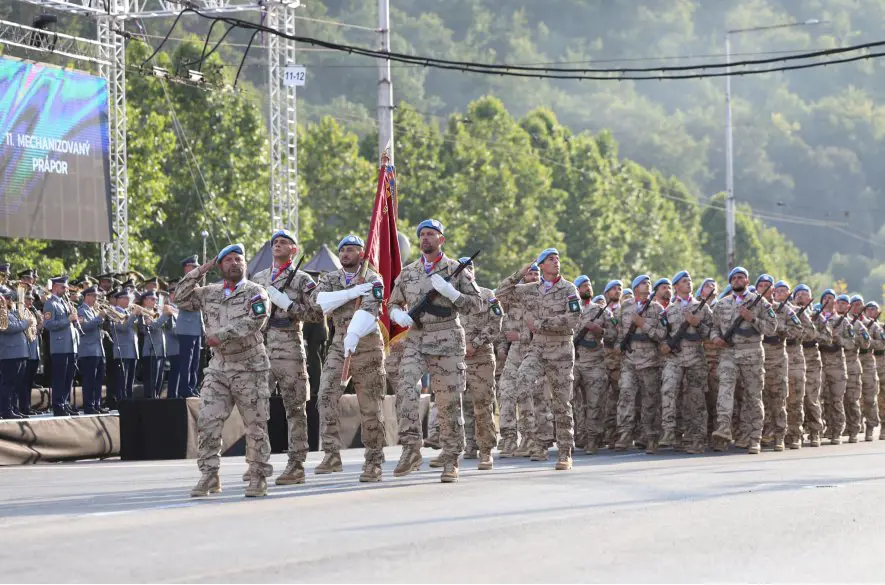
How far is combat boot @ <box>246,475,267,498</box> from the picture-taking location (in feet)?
40.7

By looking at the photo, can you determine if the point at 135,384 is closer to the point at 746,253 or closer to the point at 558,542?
the point at 558,542

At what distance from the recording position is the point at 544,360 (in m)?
15.8

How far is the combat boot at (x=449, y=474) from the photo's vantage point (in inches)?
534

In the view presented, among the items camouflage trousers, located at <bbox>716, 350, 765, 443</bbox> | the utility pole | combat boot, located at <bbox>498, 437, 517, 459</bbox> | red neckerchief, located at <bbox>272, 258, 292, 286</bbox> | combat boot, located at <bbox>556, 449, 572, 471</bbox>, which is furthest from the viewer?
the utility pole

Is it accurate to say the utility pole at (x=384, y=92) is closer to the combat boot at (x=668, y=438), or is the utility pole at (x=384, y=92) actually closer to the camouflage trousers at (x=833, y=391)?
the camouflage trousers at (x=833, y=391)

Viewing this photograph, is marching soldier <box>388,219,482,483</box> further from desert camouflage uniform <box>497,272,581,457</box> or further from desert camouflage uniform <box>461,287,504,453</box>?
desert camouflage uniform <box>497,272,581,457</box>

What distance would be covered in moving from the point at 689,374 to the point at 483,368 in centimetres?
403

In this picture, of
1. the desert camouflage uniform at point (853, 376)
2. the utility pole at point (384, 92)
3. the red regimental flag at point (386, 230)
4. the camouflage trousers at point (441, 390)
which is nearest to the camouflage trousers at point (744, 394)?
the desert camouflage uniform at point (853, 376)

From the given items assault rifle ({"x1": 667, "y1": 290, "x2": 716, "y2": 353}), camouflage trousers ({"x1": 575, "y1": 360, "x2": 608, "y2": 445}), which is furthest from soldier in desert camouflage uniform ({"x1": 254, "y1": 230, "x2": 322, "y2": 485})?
assault rifle ({"x1": 667, "y1": 290, "x2": 716, "y2": 353})

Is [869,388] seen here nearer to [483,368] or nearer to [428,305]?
[483,368]

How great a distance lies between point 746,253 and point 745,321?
302ft

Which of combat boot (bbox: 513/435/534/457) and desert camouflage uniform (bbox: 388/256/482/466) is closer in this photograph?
desert camouflage uniform (bbox: 388/256/482/466)

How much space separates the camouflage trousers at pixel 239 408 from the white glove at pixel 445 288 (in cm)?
180

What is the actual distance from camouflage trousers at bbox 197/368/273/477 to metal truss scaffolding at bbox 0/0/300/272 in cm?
1701
